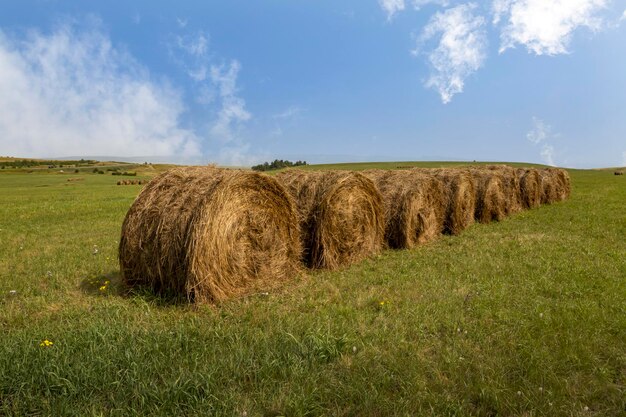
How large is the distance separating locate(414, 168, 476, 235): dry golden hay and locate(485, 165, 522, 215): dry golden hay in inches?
117

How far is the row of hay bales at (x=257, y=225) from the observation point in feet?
19.0

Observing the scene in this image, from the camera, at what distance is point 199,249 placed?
5.56 metres

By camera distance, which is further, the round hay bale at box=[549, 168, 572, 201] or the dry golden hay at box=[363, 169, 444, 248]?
the round hay bale at box=[549, 168, 572, 201]

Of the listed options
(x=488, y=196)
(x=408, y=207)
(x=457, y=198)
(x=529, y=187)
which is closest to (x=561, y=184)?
(x=529, y=187)

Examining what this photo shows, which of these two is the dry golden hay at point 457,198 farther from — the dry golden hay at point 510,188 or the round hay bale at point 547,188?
the round hay bale at point 547,188

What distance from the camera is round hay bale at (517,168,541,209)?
17109 mm

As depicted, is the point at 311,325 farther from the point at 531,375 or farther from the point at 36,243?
the point at 36,243

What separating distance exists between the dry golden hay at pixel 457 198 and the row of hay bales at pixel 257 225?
30.0 inches

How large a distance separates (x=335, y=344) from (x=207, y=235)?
2527mm

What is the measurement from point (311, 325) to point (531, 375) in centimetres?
226

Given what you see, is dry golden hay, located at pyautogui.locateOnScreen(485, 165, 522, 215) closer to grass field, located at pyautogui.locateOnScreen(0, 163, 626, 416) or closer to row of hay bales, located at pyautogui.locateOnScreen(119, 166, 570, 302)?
row of hay bales, located at pyautogui.locateOnScreen(119, 166, 570, 302)

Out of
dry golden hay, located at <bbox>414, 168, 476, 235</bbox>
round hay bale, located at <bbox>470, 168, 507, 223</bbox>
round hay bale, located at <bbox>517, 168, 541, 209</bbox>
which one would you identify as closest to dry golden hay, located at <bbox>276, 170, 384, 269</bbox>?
dry golden hay, located at <bbox>414, 168, 476, 235</bbox>

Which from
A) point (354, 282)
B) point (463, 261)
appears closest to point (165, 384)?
point (354, 282)

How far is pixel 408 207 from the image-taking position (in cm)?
970
